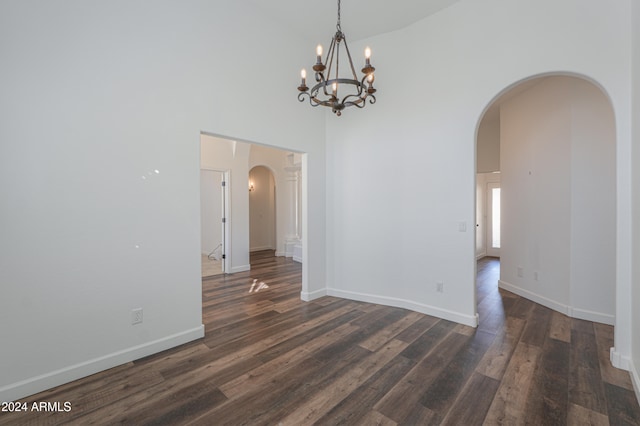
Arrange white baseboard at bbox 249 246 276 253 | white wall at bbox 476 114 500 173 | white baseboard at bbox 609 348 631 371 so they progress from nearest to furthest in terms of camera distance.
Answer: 1. white baseboard at bbox 609 348 631 371
2. white wall at bbox 476 114 500 173
3. white baseboard at bbox 249 246 276 253

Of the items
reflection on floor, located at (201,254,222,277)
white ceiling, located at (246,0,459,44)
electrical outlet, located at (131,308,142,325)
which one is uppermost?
white ceiling, located at (246,0,459,44)

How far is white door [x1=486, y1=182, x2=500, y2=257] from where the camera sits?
7738 mm

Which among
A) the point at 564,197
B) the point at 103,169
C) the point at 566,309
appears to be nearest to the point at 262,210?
the point at 103,169

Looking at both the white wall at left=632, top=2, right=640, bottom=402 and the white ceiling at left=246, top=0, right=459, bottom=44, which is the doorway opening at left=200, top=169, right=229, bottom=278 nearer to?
the white ceiling at left=246, top=0, right=459, bottom=44

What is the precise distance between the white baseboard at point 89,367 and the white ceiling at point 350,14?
397cm

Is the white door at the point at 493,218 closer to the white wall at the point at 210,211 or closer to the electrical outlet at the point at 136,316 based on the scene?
the white wall at the point at 210,211

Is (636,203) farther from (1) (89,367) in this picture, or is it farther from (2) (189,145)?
(1) (89,367)

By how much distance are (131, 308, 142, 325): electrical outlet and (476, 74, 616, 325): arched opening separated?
387 centimetres

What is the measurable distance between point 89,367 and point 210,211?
6.19 meters

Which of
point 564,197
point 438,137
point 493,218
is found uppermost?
point 438,137

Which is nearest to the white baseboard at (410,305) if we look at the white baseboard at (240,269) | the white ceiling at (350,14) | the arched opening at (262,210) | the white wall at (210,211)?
the white baseboard at (240,269)

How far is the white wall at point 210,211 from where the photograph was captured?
7.93 meters

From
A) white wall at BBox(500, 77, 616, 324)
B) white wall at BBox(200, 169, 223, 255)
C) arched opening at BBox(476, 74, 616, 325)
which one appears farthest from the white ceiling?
white wall at BBox(200, 169, 223, 255)

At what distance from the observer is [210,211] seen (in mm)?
8234
